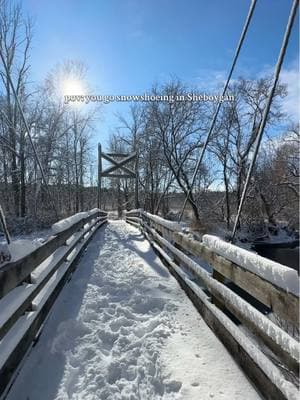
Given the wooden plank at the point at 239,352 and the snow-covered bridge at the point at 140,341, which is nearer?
the wooden plank at the point at 239,352

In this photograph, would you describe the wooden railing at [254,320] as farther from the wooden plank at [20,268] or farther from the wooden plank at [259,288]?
the wooden plank at [20,268]

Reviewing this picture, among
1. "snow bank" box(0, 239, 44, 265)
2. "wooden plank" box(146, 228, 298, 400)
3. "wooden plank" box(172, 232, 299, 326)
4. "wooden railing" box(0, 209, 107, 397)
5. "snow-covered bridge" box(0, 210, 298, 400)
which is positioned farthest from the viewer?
"snow bank" box(0, 239, 44, 265)

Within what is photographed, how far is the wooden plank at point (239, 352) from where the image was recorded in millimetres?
1841

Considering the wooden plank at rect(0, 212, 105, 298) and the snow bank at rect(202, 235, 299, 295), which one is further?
the wooden plank at rect(0, 212, 105, 298)

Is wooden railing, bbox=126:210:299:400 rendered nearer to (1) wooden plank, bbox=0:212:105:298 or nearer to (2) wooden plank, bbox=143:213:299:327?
(2) wooden plank, bbox=143:213:299:327

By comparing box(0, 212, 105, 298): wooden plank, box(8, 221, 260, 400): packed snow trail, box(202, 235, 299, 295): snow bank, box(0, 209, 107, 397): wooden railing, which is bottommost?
box(8, 221, 260, 400): packed snow trail

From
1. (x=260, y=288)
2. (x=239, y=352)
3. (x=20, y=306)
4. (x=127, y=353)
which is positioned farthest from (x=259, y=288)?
(x=20, y=306)

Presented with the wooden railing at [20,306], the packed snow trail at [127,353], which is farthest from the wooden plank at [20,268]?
the packed snow trail at [127,353]

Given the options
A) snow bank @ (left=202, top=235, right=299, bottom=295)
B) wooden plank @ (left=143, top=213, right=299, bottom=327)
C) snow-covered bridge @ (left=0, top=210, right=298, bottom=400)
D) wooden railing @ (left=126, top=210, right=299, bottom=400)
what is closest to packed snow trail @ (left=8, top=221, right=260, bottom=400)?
snow-covered bridge @ (left=0, top=210, right=298, bottom=400)

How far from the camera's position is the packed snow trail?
213cm

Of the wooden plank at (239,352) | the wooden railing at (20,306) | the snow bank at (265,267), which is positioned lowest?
the wooden plank at (239,352)

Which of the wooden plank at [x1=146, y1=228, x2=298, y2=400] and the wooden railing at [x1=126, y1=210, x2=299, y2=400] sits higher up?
the wooden railing at [x1=126, y1=210, x2=299, y2=400]

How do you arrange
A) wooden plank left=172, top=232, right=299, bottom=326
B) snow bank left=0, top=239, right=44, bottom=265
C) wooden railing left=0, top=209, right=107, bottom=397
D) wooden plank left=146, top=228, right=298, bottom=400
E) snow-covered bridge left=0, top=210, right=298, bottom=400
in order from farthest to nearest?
snow bank left=0, top=239, right=44, bottom=265 < wooden railing left=0, top=209, right=107, bottom=397 < snow-covered bridge left=0, top=210, right=298, bottom=400 < wooden plank left=146, top=228, right=298, bottom=400 < wooden plank left=172, top=232, right=299, bottom=326

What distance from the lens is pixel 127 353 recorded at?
8.53ft
